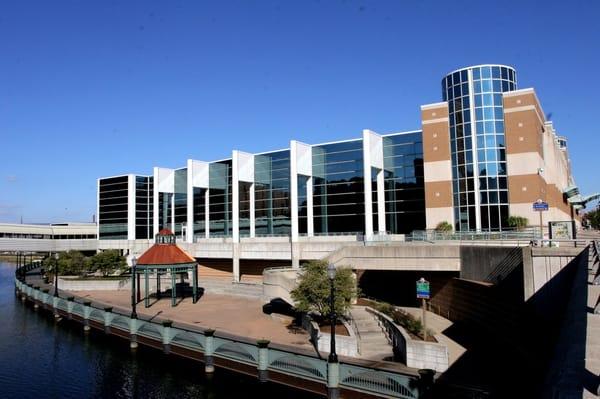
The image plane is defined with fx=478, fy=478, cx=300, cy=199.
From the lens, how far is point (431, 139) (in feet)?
139

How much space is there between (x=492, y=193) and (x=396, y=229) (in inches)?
390

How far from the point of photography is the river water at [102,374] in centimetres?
1727

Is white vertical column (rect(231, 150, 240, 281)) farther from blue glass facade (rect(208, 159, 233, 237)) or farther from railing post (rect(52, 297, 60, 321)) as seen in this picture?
railing post (rect(52, 297, 60, 321))

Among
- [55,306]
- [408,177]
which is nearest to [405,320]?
[408,177]

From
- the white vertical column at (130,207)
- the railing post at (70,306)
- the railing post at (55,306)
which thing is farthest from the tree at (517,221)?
the white vertical column at (130,207)

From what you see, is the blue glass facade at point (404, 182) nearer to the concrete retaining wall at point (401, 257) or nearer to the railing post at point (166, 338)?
the concrete retaining wall at point (401, 257)

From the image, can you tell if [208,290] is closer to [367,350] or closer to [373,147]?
[373,147]

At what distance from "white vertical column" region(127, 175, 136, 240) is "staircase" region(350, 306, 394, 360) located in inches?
1996

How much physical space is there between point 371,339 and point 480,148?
24299 mm

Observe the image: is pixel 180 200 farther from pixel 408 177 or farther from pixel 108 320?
pixel 108 320

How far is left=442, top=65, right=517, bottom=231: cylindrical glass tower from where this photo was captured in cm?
3916

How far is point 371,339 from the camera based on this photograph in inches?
838

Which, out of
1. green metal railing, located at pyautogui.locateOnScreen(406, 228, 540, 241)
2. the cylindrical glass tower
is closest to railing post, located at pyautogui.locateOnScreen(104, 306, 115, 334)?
green metal railing, located at pyautogui.locateOnScreen(406, 228, 540, 241)

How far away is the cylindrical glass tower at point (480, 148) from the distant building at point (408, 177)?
0.27ft
